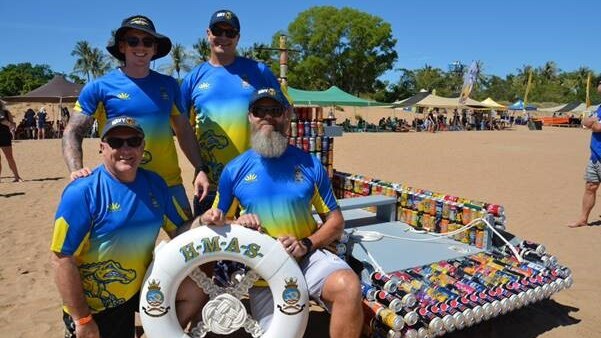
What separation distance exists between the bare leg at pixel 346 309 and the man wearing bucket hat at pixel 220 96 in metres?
1.06

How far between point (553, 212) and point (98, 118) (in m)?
6.02

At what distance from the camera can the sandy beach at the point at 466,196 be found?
10.1ft

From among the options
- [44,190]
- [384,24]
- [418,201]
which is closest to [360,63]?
[384,24]

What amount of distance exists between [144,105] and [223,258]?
96 cm

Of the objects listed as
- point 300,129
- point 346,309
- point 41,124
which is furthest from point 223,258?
point 41,124

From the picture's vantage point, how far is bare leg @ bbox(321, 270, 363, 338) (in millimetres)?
2062

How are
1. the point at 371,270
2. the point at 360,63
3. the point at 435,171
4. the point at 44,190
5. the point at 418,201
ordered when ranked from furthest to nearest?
1. the point at 360,63
2. the point at 435,171
3. the point at 44,190
4. the point at 418,201
5. the point at 371,270

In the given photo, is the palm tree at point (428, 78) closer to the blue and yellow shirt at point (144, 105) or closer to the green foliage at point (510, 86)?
the green foliage at point (510, 86)

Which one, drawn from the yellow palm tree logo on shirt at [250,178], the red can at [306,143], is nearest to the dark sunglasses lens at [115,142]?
the yellow palm tree logo on shirt at [250,178]

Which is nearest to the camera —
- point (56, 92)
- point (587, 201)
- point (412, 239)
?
point (412, 239)

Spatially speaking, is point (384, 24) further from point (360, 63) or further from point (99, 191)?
point (99, 191)

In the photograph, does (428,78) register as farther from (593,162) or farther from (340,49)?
(593,162)

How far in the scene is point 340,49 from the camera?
3850 centimetres

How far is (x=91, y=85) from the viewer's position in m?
2.33
